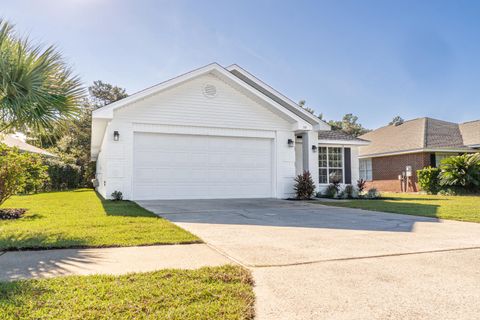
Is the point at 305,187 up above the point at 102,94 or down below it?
below

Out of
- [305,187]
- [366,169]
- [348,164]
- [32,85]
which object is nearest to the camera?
[32,85]

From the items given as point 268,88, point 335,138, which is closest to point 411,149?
point 335,138

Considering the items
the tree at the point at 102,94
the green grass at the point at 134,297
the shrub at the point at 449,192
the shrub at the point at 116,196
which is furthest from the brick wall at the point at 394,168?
the tree at the point at 102,94

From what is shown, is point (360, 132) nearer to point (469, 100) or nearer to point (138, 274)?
point (469, 100)

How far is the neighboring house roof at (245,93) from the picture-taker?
11327mm

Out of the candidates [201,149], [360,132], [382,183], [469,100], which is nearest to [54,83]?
[201,149]

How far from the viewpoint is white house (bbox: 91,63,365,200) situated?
11742 mm

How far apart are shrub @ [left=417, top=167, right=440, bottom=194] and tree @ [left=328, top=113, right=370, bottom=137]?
89.8 feet

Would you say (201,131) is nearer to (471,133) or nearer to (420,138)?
(420,138)

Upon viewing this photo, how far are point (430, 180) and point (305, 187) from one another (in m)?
9.47

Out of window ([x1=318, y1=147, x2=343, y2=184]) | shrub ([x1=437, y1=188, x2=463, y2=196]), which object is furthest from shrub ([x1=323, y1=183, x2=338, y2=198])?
shrub ([x1=437, y1=188, x2=463, y2=196])

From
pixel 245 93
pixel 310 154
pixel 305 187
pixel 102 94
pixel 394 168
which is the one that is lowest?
pixel 305 187

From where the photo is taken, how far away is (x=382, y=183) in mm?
22828

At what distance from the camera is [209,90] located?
1291cm
